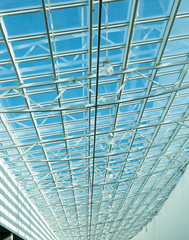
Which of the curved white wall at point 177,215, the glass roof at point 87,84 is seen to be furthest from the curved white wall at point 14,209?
the curved white wall at point 177,215

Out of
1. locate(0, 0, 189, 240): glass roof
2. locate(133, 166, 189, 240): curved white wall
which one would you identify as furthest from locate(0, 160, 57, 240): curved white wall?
locate(133, 166, 189, 240): curved white wall

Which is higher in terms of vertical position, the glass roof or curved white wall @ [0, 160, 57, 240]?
the glass roof

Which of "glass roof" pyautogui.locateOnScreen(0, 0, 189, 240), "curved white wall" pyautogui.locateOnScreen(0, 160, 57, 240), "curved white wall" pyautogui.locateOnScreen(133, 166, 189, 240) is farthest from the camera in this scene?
"curved white wall" pyautogui.locateOnScreen(133, 166, 189, 240)

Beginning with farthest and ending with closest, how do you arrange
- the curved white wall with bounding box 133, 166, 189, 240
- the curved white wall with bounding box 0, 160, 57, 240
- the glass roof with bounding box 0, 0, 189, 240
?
the curved white wall with bounding box 133, 166, 189, 240 < the curved white wall with bounding box 0, 160, 57, 240 < the glass roof with bounding box 0, 0, 189, 240

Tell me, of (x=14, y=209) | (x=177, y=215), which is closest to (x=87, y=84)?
(x=14, y=209)

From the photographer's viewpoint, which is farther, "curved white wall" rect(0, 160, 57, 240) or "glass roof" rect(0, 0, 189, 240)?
"curved white wall" rect(0, 160, 57, 240)

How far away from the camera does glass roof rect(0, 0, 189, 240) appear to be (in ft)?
42.7

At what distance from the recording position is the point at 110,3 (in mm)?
12633

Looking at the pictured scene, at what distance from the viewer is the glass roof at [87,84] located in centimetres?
1300

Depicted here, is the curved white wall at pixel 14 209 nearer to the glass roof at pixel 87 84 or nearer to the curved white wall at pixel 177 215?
the glass roof at pixel 87 84

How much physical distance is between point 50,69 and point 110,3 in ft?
14.9

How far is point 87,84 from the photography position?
17.2 meters

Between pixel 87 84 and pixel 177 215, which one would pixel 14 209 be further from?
pixel 177 215

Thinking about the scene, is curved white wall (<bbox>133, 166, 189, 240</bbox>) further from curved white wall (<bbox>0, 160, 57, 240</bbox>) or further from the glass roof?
curved white wall (<bbox>0, 160, 57, 240</bbox>)
